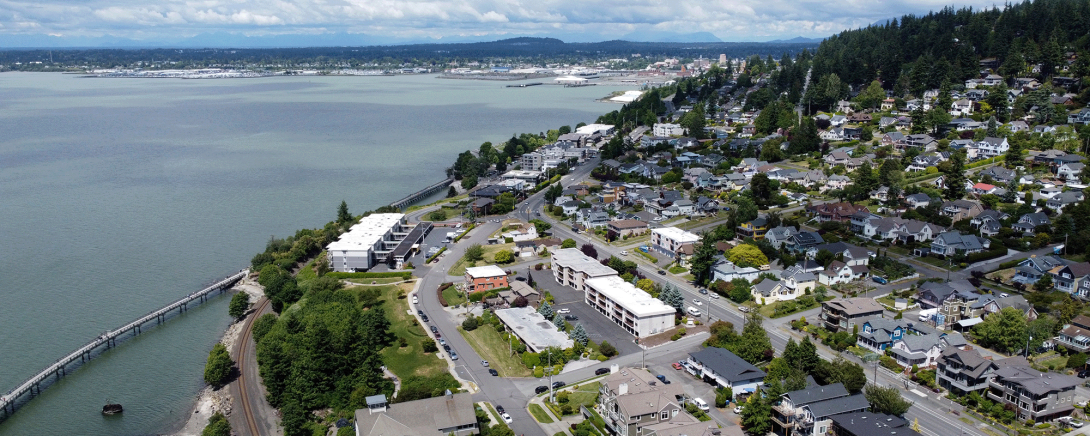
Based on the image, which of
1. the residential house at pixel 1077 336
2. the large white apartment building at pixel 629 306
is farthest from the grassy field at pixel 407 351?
the residential house at pixel 1077 336

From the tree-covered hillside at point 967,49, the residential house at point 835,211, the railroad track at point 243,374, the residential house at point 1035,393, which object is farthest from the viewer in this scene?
the tree-covered hillside at point 967,49

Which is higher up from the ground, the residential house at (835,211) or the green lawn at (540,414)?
the residential house at (835,211)

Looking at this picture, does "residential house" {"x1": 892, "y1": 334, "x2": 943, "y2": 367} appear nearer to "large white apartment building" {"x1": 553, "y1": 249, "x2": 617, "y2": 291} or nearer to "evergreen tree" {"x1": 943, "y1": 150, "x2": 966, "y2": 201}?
"large white apartment building" {"x1": 553, "y1": 249, "x2": 617, "y2": 291}

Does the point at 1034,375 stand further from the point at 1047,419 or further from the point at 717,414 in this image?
the point at 717,414

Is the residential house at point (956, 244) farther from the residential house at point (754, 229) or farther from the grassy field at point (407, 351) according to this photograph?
the grassy field at point (407, 351)

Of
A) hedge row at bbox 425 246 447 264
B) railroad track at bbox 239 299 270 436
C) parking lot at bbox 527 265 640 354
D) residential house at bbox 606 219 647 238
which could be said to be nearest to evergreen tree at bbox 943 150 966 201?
residential house at bbox 606 219 647 238

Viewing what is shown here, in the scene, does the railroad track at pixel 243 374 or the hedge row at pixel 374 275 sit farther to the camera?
the hedge row at pixel 374 275
